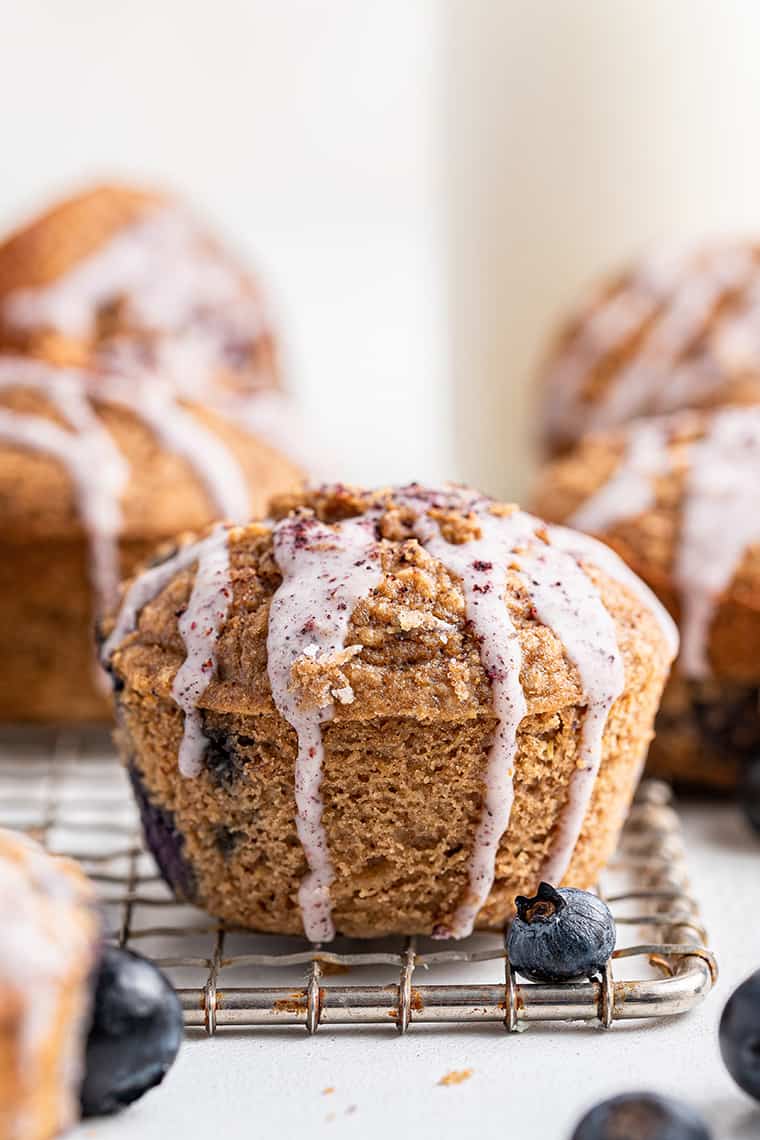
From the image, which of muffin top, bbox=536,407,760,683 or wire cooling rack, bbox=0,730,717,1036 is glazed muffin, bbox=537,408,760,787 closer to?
muffin top, bbox=536,407,760,683

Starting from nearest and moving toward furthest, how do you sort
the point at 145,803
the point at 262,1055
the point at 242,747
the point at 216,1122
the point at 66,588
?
1. the point at 216,1122
2. the point at 262,1055
3. the point at 242,747
4. the point at 145,803
5. the point at 66,588

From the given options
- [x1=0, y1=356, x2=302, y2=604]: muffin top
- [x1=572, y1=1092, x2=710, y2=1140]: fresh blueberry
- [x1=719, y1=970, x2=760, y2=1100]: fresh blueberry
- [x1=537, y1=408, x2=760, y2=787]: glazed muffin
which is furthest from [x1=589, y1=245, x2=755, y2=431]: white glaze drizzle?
[x1=572, y1=1092, x2=710, y2=1140]: fresh blueberry

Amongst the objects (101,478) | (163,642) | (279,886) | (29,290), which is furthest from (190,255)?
(279,886)

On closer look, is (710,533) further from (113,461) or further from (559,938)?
(113,461)

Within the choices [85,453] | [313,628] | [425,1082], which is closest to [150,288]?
[85,453]

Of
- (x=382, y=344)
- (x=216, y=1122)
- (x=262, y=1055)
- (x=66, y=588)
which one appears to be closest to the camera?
(x=216, y=1122)

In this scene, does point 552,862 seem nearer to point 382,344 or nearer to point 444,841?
point 444,841

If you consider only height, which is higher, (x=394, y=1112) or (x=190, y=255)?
(x=190, y=255)
